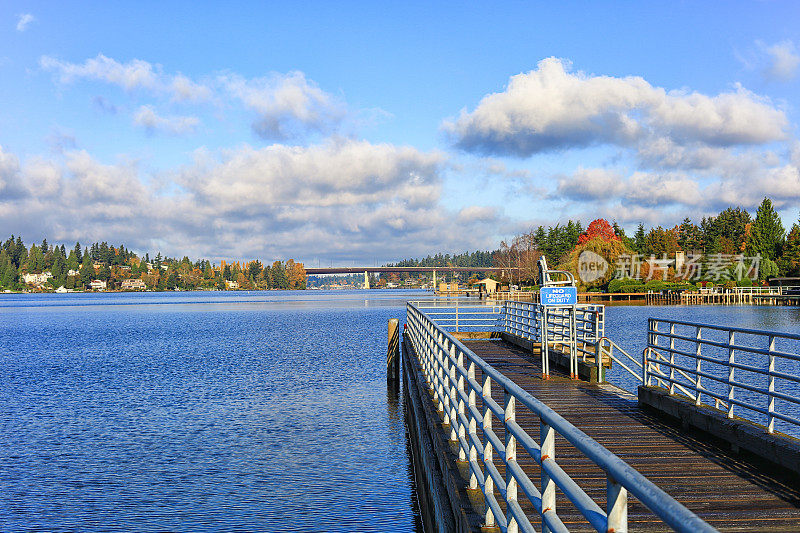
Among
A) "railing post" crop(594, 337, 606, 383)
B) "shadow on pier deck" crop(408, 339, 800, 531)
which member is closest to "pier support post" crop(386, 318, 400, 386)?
"railing post" crop(594, 337, 606, 383)

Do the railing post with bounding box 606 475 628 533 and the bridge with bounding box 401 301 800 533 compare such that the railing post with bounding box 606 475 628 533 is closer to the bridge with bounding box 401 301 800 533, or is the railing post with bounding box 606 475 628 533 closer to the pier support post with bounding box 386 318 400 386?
the bridge with bounding box 401 301 800 533

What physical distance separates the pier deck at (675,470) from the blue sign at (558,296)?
4.19 metres

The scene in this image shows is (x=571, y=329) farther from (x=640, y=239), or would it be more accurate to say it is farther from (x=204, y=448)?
(x=640, y=239)

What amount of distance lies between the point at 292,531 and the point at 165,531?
2.36 metres

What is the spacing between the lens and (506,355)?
22562 millimetres

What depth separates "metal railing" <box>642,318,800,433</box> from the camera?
9.29 metres

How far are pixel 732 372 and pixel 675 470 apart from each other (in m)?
2.97

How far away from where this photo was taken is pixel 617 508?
2.85 meters

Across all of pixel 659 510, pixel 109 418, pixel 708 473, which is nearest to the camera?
pixel 659 510

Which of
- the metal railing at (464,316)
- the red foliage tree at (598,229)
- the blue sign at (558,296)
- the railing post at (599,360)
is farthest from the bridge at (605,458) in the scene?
the red foliage tree at (598,229)

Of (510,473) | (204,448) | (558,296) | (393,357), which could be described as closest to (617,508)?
(510,473)

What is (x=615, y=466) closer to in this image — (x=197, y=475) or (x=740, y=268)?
(x=197, y=475)

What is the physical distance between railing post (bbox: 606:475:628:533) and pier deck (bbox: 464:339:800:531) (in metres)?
3.68

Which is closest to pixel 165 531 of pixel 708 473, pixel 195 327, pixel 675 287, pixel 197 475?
pixel 197 475
